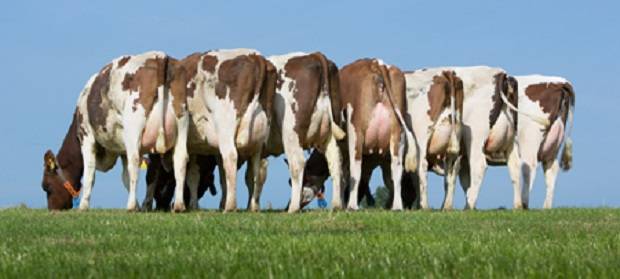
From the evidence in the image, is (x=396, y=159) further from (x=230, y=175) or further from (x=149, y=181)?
(x=149, y=181)

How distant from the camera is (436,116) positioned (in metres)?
23.0

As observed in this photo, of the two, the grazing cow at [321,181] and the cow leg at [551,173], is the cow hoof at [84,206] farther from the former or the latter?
the cow leg at [551,173]

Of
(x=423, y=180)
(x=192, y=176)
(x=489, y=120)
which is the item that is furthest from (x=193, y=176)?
(x=489, y=120)

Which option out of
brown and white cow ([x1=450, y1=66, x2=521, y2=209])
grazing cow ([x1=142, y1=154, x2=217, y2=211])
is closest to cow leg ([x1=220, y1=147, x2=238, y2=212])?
grazing cow ([x1=142, y1=154, x2=217, y2=211])

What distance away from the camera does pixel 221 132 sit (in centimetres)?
1969

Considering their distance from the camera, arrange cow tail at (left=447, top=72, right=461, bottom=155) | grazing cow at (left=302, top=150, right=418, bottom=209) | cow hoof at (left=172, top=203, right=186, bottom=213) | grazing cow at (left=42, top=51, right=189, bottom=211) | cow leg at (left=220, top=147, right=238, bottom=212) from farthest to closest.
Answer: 1. grazing cow at (left=302, top=150, right=418, bottom=209)
2. cow tail at (left=447, top=72, right=461, bottom=155)
3. grazing cow at (left=42, top=51, right=189, bottom=211)
4. cow hoof at (left=172, top=203, right=186, bottom=213)
5. cow leg at (left=220, top=147, right=238, bottom=212)

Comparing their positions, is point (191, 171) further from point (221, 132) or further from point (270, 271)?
point (270, 271)

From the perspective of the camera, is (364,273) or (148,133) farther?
Answer: (148,133)

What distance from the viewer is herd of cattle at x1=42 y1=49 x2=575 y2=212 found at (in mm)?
20062

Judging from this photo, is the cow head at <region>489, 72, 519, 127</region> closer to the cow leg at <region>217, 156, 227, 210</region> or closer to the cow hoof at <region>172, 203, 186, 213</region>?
the cow leg at <region>217, 156, 227, 210</region>

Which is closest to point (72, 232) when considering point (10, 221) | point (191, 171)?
point (10, 221)

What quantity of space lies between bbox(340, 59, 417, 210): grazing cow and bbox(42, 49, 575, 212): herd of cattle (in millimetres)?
25

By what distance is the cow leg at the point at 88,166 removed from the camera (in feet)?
72.3

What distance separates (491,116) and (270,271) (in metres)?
16.7
